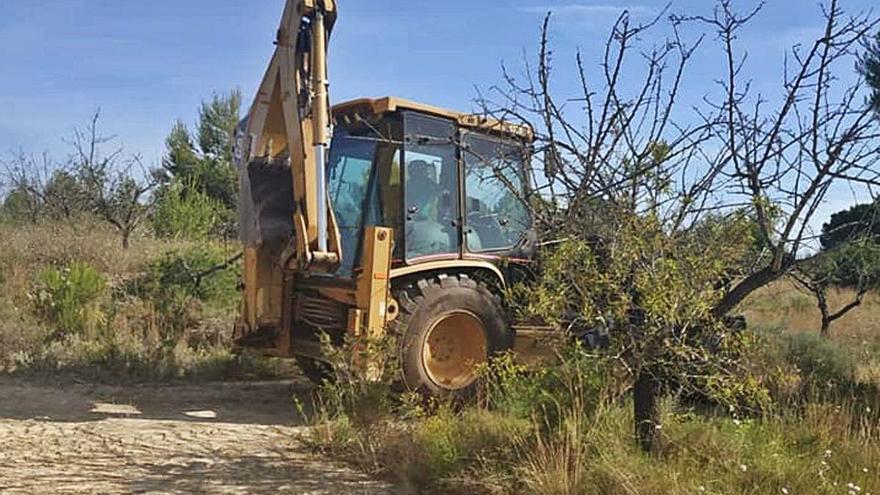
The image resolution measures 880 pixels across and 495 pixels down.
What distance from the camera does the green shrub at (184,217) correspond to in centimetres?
1689

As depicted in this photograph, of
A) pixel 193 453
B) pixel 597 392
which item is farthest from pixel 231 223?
pixel 597 392

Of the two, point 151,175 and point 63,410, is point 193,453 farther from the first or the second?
point 151,175

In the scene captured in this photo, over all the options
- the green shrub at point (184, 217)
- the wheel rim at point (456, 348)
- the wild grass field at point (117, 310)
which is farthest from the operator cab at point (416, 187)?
the green shrub at point (184, 217)

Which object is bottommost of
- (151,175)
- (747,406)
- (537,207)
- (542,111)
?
(747,406)

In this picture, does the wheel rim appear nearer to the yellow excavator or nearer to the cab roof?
the yellow excavator

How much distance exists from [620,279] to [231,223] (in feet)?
50.1

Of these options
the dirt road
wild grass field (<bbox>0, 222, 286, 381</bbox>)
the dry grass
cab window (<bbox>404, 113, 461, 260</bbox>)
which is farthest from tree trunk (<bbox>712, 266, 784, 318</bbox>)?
wild grass field (<bbox>0, 222, 286, 381</bbox>)

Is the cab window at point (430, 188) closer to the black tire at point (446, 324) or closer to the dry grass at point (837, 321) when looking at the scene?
the black tire at point (446, 324)

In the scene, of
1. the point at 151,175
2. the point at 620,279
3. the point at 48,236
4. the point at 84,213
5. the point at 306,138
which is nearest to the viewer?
the point at 620,279

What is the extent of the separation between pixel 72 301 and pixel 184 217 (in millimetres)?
5839

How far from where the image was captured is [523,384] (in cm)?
554

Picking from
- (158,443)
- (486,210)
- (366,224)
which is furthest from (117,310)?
(486,210)

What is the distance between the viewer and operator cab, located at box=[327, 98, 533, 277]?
7527 millimetres

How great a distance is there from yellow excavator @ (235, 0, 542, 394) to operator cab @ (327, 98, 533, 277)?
0.01 metres
